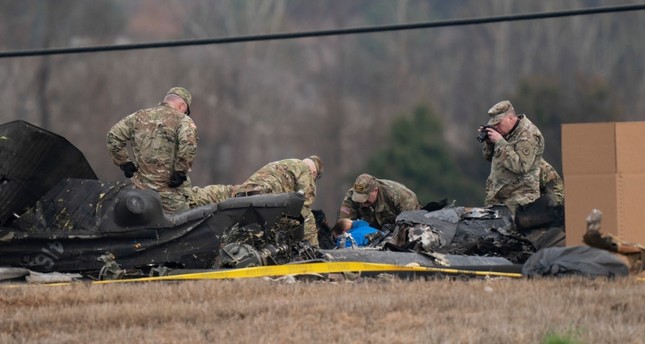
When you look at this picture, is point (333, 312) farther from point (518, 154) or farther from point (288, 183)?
point (288, 183)

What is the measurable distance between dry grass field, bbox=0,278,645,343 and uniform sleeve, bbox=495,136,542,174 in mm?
3710

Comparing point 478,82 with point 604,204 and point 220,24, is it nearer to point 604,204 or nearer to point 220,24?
point 220,24

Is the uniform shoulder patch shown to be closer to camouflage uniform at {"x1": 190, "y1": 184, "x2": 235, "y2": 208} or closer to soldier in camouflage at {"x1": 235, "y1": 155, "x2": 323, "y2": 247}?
soldier in camouflage at {"x1": 235, "y1": 155, "x2": 323, "y2": 247}

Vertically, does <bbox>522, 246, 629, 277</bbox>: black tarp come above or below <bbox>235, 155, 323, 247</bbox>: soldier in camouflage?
below

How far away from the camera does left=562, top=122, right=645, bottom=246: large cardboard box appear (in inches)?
456

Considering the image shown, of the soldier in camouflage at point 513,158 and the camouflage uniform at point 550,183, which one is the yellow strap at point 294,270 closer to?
the soldier in camouflage at point 513,158

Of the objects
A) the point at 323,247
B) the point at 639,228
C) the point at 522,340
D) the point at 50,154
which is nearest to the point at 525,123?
the point at 323,247

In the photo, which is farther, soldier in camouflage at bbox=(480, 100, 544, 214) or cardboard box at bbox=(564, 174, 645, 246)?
soldier in camouflage at bbox=(480, 100, 544, 214)

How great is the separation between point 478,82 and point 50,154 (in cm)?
4116

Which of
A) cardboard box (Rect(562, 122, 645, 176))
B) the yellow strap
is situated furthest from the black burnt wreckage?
cardboard box (Rect(562, 122, 645, 176))

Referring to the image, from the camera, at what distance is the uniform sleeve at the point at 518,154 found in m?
14.6

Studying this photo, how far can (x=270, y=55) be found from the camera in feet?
185

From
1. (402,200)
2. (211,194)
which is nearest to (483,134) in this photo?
(402,200)

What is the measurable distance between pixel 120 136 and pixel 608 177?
4.99 metres
